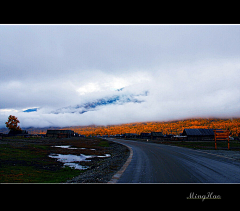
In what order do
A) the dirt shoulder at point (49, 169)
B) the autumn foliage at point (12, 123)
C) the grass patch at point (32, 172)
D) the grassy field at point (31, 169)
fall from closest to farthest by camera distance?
the dirt shoulder at point (49, 169), the grass patch at point (32, 172), the grassy field at point (31, 169), the autumn foliage at point (12, 123)

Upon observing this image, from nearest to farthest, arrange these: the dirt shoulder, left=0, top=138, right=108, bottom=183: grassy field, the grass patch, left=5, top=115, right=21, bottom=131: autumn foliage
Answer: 1. the dirt shoulder
2. the grass patch
3. left=0, top=138, right=108, bottom=183: grassy field
4. left=5, top=115, right=21, bottom=131: autumn foliage

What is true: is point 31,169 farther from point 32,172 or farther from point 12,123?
point 12,123

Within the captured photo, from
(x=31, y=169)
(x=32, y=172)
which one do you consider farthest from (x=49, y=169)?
(x=32, y=172)

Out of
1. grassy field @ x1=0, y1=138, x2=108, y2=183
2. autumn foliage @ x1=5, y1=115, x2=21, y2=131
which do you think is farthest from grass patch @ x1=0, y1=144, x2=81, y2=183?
autumn foliage @ x1=5, y1=115, x2=21, y2=131

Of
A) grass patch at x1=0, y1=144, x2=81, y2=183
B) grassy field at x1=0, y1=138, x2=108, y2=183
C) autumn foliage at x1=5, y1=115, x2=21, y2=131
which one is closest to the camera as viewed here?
grass patch at x1=0, y1=144, x2=81, y2=183

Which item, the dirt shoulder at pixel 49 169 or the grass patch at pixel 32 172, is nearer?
the dirt shoulder at pixel 49 169

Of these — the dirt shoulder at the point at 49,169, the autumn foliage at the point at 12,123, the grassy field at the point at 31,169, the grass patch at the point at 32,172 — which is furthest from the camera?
the autumn foliage at the point at 12,123

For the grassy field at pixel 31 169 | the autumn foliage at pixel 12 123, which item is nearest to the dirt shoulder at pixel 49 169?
the grassy field at pixel 31 169

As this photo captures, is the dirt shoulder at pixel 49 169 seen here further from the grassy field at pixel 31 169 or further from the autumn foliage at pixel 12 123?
the autumn foliage at pixel 12 123

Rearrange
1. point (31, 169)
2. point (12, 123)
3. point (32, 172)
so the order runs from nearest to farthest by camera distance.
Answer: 1. point (32, 172)
2. point (31, 169)
3. point (12, 123)

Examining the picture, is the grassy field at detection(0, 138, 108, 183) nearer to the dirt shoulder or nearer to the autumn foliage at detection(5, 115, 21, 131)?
the dirt shoulder
